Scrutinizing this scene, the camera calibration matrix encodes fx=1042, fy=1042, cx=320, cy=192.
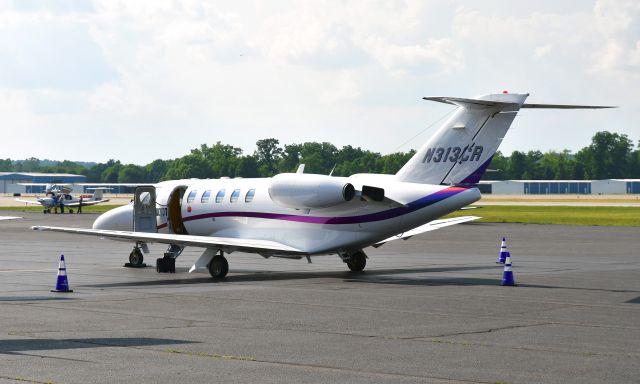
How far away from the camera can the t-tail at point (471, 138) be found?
26.5 m

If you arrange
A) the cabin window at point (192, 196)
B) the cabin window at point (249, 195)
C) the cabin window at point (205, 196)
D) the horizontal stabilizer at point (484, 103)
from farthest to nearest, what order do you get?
1. the cabin window at point (192, 196)
2. the cabin window at point (205, 196)
3. the cabin window at point (249, 195)
4. the horizontal stabilizer at point (484, 103)

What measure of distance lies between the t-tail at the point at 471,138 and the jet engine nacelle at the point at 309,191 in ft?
7.17

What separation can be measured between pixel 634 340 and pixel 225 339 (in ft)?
20.0

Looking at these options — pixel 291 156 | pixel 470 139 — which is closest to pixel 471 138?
pixel 470 139

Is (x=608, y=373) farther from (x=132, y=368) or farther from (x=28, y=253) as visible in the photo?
(x=28, y=253)

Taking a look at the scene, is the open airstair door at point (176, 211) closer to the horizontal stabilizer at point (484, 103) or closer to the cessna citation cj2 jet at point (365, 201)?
the cessna citation cj2 jet at point (365, 201)

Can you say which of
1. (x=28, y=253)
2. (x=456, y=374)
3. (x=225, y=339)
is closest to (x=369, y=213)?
(x=225, y=339)

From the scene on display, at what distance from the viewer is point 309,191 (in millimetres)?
27375

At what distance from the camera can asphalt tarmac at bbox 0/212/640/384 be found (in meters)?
12.8

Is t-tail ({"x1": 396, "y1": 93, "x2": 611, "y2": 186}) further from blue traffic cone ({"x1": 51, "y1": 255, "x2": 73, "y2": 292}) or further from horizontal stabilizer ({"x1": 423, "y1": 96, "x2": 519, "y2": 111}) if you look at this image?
blue traffic cone ({"x1": 51, "y1": 255, "x2": 73, "y2": 292})

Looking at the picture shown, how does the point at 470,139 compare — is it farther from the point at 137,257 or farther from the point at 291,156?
the point at 291,156

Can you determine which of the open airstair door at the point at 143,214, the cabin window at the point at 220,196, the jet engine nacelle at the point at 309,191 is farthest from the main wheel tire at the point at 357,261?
the open airstair door at the point at 143,214

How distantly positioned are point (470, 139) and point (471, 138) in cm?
4

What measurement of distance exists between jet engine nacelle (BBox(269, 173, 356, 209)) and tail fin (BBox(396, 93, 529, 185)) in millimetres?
2214
